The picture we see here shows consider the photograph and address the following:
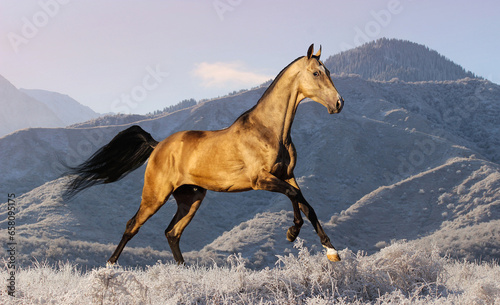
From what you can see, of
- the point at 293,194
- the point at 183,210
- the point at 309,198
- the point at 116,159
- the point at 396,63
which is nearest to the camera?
the point at 293,194

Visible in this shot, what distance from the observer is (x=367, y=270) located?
605 centimetres

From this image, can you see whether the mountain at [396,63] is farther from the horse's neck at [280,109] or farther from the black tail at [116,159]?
the horse's neck at [280,109]

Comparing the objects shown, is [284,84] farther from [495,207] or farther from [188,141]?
[495,207]

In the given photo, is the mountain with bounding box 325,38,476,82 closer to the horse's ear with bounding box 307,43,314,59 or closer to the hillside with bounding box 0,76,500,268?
the hillside with bounding box 0,76,500,268

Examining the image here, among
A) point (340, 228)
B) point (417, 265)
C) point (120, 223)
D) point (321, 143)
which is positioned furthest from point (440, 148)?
point (417, 265)

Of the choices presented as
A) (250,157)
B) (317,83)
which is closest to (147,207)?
(250,157)

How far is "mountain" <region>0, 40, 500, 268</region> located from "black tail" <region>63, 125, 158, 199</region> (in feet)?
64.7

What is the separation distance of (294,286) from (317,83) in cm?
250

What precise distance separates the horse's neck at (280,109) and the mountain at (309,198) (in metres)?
22.9

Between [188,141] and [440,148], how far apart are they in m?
56.1

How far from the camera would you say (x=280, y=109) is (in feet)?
19.1

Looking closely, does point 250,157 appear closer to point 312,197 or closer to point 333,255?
point 333,255

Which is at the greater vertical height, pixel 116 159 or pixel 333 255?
pixel 116 159

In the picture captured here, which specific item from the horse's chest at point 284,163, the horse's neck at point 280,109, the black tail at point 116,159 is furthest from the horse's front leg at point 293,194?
the black tail at point 116,159
